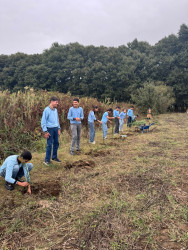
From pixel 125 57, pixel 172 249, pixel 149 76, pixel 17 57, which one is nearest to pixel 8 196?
pixel 172 249

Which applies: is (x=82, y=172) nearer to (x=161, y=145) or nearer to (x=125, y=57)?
(x=161, y=145)

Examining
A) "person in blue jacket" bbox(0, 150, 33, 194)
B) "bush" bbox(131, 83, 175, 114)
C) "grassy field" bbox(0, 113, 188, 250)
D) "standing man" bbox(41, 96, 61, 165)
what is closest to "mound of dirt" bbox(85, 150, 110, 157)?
"grassy field" bbox(0, 113, 188, 250)

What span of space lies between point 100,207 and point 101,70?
26.7 m

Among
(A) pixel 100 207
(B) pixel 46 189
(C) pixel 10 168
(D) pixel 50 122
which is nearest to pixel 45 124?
(D) pixel 50 122

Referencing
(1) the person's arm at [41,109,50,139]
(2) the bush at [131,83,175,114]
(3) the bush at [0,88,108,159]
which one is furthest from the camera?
(2) the bush at [131,83,175,114]

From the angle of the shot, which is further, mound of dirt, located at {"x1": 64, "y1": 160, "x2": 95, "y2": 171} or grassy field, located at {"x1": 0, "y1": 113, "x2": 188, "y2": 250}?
mound of dirt, located at {"x1": 64, "y1": 160, "x2": 95, "y2": 171}

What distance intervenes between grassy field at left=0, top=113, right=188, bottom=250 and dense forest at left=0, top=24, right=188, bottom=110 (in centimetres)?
2178

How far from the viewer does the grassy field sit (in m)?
2.12

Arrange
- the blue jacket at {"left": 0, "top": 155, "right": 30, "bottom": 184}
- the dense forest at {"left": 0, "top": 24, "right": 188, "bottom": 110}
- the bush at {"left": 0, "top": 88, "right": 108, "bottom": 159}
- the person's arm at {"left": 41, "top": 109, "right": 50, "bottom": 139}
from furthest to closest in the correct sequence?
1. the dense forest at {"left": 0, "top": 24, "right": 188, "bottom": 110}
2. the bush at {"left": 0, "top": 88, "right": 108, "bottom": 159}
3. the person's arm at {"left": 41, "top": 109, "right": 50, "bottom": 139}
4. the blue jacket at {"left": 0, "top": 155, "right": 30, "bottom": 184}

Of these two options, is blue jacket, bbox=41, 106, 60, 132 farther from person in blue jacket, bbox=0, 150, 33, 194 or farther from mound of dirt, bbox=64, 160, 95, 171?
person in blue jacket, bbox=0, 150, 33, 194

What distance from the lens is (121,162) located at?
4.66 meters

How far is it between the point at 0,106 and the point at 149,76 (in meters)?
24.3

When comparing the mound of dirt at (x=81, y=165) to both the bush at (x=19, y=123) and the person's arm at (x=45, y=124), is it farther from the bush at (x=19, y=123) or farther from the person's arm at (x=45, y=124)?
the bush at (x=19, y=123)

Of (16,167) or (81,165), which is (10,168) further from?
(81,165)
